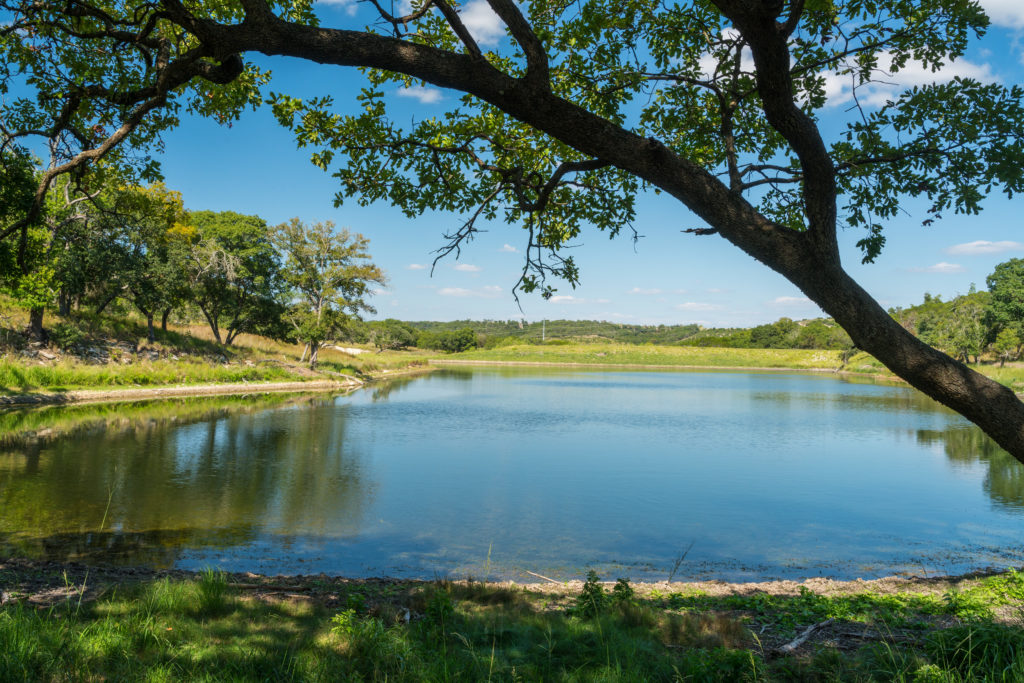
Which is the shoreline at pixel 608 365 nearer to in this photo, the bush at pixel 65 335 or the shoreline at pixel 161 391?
the shoreline at pixel 161 391

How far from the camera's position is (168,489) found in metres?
10.4

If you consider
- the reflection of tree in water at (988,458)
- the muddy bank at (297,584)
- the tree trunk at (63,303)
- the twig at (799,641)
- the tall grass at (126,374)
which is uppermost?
the tree trunk at (63,303)

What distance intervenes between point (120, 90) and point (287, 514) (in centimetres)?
629

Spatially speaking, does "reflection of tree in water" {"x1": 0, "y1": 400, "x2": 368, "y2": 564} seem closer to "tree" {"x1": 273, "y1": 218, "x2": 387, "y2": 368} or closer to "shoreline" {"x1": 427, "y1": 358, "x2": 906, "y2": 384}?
"tree" {"x1": 273, "y1": 218, "x2": 387, "y2": 368}

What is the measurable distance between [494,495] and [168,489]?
5.76 metres

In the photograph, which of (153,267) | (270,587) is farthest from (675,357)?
(270,587)

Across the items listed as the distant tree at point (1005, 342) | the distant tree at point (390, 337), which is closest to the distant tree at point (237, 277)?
the distant tree at point (390, 337)

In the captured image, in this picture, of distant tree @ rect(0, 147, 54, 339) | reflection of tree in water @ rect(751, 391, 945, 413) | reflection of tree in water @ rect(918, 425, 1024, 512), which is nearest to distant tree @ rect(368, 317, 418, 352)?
reflection of tree in water @ rect(751, 391, 945, 413)

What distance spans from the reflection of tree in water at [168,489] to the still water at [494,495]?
0.18ft

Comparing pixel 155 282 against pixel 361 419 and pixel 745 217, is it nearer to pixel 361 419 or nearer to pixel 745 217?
pixel 361 419

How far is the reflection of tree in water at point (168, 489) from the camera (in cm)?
778

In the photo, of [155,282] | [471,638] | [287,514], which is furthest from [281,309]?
[471,638]

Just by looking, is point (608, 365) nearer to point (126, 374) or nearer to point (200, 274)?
point (200, 274)

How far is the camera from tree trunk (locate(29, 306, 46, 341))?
22.3 m
